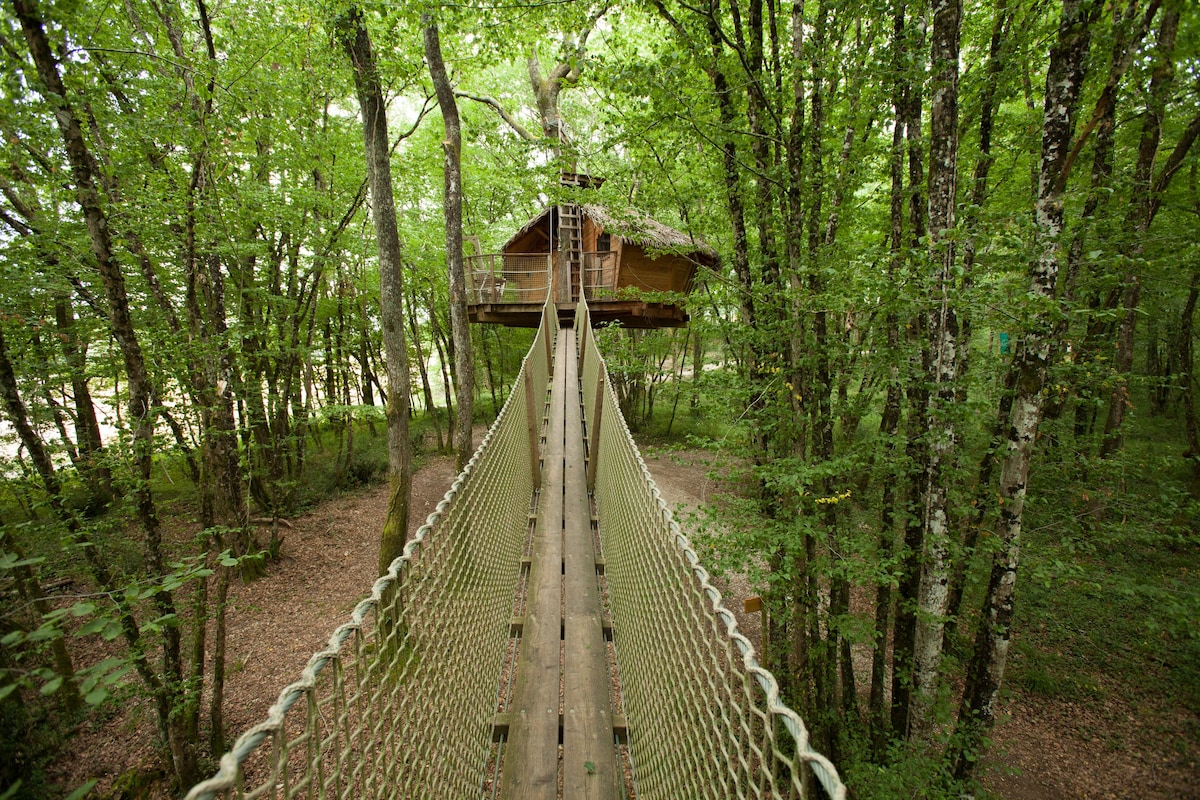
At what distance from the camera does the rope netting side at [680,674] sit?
3.37 ft

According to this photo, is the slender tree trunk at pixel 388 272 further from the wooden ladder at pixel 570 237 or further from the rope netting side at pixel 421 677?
the wooden ladder at pixel 570 237

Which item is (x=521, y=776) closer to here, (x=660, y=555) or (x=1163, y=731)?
(x=660, y=555)

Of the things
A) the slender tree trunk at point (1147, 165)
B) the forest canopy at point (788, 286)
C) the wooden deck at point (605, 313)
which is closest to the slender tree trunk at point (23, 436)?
the forest canopy at point (788, 286)

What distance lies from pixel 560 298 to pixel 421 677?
A: 9.30m

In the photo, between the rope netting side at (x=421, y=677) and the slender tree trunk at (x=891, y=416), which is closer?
the rope netting side at (x=421, y=677)

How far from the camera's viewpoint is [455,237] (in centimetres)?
574

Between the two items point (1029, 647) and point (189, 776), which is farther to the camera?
point (1029, 647)

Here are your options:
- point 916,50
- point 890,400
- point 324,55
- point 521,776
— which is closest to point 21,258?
point 324,55

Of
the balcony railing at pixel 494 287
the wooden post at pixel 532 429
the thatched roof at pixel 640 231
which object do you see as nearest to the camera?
the wooden post at pixel 532 429

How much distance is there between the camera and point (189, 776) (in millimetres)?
3664

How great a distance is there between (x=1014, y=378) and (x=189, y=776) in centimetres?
711

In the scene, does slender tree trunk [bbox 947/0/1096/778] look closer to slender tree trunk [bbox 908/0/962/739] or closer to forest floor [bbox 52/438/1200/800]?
slender tree trunk [bbox 908/0/962/739]

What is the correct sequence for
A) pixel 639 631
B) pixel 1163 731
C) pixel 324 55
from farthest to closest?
1. pixel 1163 731
2. pixel 324 55
3. pixel 639 631

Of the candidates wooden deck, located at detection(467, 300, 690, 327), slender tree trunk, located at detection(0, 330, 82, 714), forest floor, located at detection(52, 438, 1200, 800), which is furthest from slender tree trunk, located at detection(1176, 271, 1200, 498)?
slender tree trunk, located at detection(0, 330, 82, 714)
